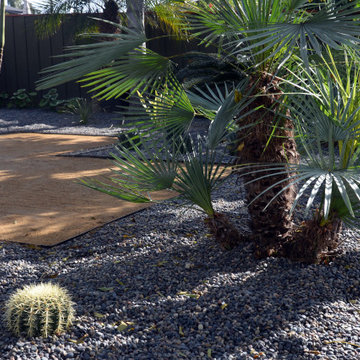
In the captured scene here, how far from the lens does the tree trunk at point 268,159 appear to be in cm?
315

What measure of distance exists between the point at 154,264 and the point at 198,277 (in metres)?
0.38

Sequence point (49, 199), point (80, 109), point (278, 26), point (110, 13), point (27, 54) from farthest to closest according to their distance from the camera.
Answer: point (27, 54), point (110, 13), point (80, 109), point (49, 199), point (278, 26)

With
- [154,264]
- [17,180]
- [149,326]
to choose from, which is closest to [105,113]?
[17,180]

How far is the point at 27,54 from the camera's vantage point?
573 inches

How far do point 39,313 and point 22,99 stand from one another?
41.7 ft

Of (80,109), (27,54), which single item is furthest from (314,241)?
(27,54)

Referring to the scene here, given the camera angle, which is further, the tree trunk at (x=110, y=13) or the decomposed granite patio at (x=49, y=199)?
the tree trunk at (x=110, y=13)

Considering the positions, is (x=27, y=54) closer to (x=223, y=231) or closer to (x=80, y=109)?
(x=80, y=109)

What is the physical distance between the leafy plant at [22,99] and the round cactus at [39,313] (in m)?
12.4

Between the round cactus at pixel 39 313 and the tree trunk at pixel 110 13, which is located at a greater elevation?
the tree trunk at pixel 110 13

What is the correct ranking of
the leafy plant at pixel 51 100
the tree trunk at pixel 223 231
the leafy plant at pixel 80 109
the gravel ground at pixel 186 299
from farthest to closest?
the leafy plant at pixel 51 100 → the leafy plant at pixel 80 109 → the tree trunk at pixel 223 231 → the gravel ground at pixel 186 299

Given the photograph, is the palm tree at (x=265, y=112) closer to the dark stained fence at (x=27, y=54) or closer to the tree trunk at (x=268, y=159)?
the tree trunk at (x=268, y=159)

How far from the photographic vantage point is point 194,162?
10.9 ft

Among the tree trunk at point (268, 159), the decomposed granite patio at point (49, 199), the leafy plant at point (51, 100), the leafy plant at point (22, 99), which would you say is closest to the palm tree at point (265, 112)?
the tree trunk at point (268, 159)
